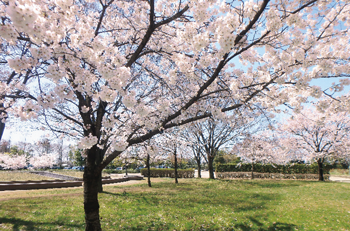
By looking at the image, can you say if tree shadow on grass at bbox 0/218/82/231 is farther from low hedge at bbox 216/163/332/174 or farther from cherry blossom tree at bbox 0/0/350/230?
low hedge at bbox 216/163/332/174

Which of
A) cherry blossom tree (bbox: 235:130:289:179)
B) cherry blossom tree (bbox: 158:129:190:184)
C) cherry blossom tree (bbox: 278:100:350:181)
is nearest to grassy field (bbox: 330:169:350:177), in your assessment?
cherry blossom tree (bbox: 278:100:350:181)

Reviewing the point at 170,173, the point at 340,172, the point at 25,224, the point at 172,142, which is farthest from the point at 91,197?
the point at 340,172

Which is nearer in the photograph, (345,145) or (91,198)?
(91,198)

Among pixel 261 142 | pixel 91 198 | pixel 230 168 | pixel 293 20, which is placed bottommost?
pixel 230 168

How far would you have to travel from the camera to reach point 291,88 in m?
5.55

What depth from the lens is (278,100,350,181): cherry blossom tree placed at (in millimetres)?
20406

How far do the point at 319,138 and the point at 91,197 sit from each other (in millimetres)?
24221

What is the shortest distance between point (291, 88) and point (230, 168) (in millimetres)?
27925

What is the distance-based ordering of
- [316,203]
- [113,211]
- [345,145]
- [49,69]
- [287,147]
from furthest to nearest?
[287,147] < [345,145] < [316,203] < [113,211] < [49,69]

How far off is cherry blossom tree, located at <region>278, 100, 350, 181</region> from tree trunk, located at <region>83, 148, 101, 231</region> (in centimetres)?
2000

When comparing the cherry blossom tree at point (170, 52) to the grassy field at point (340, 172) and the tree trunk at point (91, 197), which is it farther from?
the grassy field at point (340, 172)

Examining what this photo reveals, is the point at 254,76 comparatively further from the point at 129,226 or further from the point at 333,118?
the point at 333,118

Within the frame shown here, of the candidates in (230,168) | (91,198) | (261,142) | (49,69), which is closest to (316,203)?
(91,198)

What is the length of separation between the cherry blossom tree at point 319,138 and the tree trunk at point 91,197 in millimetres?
19995
